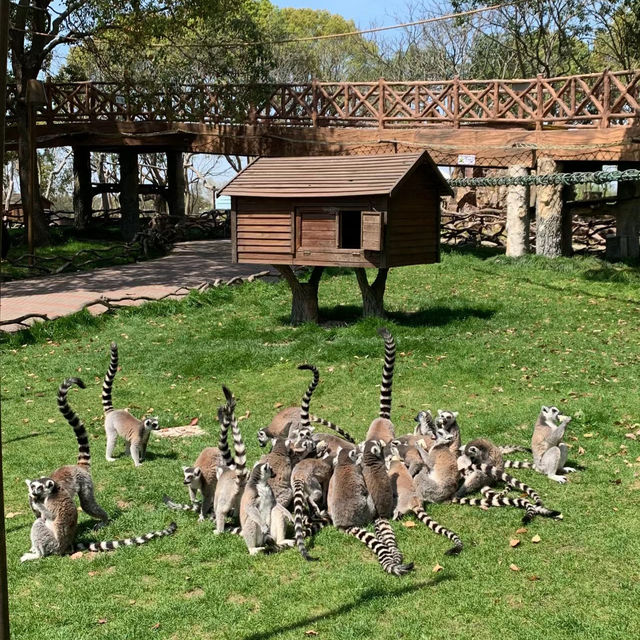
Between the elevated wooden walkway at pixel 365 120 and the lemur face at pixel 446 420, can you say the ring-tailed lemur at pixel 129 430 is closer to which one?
the lemur face at pixel 446 420

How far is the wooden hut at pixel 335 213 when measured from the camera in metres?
15.6

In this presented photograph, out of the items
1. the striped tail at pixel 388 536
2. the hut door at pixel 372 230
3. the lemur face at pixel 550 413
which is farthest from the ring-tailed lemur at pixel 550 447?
the hut door at pixel 372 230

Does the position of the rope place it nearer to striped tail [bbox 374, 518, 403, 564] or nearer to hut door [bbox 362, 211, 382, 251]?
hut door [bbox 362, 211, 382, 251]

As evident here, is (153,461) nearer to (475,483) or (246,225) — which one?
(475,483)

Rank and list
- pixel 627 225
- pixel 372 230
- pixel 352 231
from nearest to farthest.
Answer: pixel 372 230, pixel 352 231, pixel 627 225

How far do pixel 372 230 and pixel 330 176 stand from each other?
5.12ft

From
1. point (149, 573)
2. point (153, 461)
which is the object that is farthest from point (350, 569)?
point (153, 461)

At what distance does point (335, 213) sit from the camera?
15953mm

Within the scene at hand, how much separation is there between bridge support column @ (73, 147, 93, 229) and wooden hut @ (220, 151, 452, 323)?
17.6 metres

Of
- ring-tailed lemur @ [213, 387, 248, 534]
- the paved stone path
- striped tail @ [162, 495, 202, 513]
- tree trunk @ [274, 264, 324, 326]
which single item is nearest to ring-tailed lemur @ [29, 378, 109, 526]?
striped tail @ [162, 495, 202, 513]

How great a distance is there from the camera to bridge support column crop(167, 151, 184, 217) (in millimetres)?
33500

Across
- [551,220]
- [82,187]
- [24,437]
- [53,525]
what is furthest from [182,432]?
[82,187]

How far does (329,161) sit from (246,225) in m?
2.05

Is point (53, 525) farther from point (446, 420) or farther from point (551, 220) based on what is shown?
point (551, 220)
